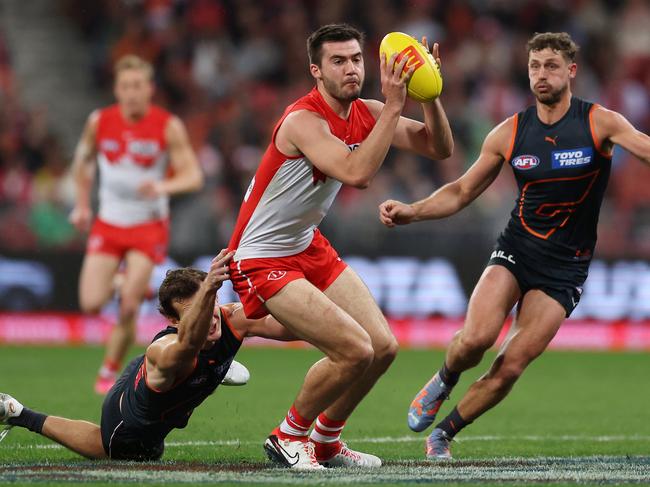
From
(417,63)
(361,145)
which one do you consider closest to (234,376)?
(361,145)

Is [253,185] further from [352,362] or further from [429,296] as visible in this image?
[429,296]

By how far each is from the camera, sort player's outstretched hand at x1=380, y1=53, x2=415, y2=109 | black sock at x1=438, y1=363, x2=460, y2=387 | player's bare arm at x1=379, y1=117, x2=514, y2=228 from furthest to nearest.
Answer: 1. black sock at x1=438, y1=363, x2=460, y2=387
2. player's bare arm at x1=379, y1=117, x2=514, y2=228
3. player's outstretched hand at x1=380, y1=53, x2=415, y2=109

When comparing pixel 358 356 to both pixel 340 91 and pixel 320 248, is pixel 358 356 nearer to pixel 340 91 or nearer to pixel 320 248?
pixel 320 248

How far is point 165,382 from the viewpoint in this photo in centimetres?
685

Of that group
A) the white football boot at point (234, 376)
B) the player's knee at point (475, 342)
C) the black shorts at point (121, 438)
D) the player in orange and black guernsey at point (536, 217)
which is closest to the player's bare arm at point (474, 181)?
the player in orange and black guernsey at point (536, 217)

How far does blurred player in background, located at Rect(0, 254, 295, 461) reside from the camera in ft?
22.0

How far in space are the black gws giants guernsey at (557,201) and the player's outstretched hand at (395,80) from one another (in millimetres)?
1474

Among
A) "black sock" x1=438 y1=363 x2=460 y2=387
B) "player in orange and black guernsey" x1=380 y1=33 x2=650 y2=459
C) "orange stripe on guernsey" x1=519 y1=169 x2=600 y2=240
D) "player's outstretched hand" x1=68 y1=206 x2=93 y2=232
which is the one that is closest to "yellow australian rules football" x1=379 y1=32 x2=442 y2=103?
"player in orange and black guernsey" x1=380 y1=33 x2=650 y2=459

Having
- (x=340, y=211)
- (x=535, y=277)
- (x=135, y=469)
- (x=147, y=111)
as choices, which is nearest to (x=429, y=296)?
(x=340, y=211)

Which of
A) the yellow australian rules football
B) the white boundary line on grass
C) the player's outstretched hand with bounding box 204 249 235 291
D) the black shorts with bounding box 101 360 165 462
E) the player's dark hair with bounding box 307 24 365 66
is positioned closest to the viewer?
the player's outstretched hand with bounding box 204 249 235 291

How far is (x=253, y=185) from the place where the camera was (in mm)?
7203

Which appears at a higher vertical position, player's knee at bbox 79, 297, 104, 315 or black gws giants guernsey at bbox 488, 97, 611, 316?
black gws giants guernsey at bbox 488, 97, 611, 316

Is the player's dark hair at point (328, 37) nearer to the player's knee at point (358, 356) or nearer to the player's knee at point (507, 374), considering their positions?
the player's knee at point (358, 356)

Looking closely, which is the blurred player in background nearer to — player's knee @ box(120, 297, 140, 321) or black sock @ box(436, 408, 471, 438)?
black sock @ box(436, 408, 471, 438)
